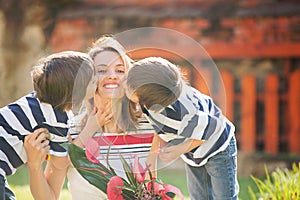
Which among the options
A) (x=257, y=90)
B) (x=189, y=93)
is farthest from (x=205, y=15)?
(x=189, y=93)

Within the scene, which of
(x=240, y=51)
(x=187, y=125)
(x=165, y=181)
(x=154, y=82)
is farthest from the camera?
(x=240, y=51)

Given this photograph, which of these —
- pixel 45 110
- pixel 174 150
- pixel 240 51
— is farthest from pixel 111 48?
pixel 240 51

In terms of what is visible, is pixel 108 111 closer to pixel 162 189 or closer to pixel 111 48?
pixel 111 48

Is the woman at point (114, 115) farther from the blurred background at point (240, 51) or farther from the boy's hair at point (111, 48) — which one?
the blurred background at point (240, 51)

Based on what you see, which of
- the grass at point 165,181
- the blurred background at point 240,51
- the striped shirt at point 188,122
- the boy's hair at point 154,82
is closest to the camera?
the boy's hair at point 154,82

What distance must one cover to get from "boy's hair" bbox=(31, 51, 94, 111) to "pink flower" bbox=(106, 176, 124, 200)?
314mm

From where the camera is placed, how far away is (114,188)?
2861 millimetres

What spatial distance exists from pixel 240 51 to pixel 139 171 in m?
3.96

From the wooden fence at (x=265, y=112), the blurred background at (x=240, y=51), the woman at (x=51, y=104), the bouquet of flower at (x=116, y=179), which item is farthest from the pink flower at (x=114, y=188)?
the wooden fence at (x=265, y=112)

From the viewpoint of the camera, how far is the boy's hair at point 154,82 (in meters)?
2.82

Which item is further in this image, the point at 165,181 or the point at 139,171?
the point at 165,181

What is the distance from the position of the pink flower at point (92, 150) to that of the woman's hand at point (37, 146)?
5.9 inches

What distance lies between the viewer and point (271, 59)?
6.71 m

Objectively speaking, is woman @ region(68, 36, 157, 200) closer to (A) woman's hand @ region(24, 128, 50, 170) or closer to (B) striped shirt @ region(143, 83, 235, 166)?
A: (B) striped shirt @ region(143, 83, 235, 166)
